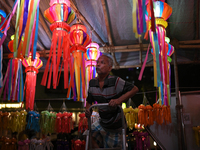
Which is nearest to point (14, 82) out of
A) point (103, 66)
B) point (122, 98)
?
point (103, 66)

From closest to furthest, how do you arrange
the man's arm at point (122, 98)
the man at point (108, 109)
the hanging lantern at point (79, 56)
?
the man's arm at point (122, 98) < the man at point (108, 109) < the hanging lantern at point (79, 56)

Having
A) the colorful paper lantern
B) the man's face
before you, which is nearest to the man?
the man's face

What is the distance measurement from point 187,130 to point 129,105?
1397 millimetres

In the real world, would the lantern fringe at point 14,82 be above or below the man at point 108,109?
above

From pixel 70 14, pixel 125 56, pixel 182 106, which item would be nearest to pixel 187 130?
pixel 182 106

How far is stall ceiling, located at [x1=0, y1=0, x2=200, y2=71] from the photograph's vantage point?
3.46 m

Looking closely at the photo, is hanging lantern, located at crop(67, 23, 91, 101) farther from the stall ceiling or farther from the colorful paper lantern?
the colorful paper lantern

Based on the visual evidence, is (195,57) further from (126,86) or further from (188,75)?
(126,86)

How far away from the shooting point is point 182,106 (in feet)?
14.5

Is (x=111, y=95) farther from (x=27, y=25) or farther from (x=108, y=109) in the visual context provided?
(x=27, y=25)

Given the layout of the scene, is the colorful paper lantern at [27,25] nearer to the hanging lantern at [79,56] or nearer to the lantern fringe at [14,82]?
the hanging lantern at [79,56]

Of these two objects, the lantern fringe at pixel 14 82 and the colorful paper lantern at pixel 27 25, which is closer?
the colorful paper lantern at pixel 27 25

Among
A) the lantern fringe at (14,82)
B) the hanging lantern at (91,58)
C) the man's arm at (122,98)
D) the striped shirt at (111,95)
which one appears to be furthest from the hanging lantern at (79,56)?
the man's arm at (122,98)

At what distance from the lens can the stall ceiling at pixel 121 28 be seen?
346cm
